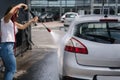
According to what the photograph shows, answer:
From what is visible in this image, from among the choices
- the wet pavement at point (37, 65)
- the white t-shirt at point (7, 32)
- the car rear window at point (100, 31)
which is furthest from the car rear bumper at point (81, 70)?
the wet pavement at point (37, 65)

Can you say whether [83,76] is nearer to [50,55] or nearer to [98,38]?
[98,38]

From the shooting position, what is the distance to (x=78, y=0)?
61781mm

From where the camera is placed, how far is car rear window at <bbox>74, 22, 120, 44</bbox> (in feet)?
21.7

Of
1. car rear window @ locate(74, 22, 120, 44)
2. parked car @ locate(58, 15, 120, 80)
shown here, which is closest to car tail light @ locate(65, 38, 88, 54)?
parked car @ locate(58, 15, 120, 80)

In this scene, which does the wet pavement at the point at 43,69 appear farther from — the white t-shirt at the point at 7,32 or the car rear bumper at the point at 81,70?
the car rear bumper at the point at 81,70

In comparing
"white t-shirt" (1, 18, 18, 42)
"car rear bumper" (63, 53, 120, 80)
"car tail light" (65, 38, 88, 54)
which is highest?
"white t-shirt" (1, 18, 18, 42)

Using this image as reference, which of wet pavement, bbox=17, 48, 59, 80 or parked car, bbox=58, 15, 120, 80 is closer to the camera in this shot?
parked car, bbox=58, 15, 120, 80

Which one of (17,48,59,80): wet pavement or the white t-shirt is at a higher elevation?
the white t-shirt

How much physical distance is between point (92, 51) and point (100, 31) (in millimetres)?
495

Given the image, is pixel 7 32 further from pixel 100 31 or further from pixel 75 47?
pixel 100 31

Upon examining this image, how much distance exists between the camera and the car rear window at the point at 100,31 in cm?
660

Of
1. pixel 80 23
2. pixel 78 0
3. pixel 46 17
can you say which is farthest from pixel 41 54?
pixel 78 0

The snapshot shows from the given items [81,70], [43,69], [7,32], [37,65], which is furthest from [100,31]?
[37,65]

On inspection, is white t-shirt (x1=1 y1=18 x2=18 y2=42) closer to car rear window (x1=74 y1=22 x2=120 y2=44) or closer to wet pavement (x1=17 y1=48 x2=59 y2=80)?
car rear window (x1=74 y1=22 x2=120 y2=44)
